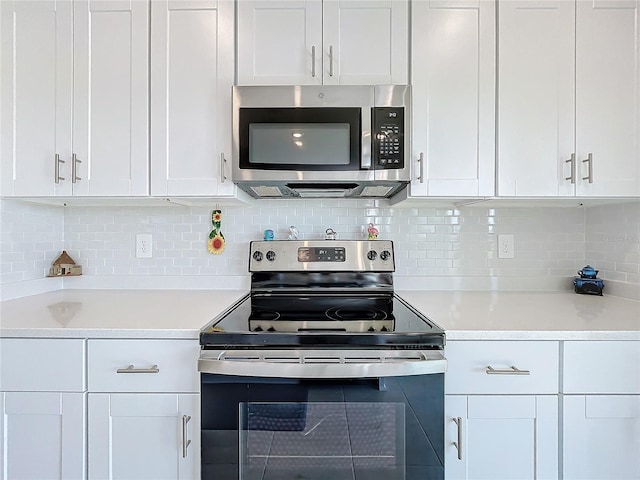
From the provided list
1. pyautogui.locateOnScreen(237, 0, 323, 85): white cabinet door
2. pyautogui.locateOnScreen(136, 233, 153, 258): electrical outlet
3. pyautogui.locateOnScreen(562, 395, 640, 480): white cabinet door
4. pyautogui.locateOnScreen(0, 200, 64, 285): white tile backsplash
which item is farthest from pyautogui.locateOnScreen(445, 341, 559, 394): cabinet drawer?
pyautogui.locateOnScreen(0, 200, 64, 285): white tile backsplash

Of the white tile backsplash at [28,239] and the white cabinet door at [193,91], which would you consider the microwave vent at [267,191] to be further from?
the white tile backsplash at [28,239]

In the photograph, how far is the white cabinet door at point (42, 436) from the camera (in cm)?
121

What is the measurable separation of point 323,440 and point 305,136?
3.55 feet

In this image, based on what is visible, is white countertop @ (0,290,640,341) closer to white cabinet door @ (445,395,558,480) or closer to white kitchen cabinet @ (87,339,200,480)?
white kitchen cabinet @ (87,339,200,480)

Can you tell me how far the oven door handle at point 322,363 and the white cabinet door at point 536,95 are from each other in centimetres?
87

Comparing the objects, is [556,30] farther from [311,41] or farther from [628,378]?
[628,378]

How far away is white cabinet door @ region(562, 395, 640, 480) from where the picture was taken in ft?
3.91

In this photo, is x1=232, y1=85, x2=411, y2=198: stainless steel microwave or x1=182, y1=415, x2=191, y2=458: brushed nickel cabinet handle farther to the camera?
x1=232, y1=85, x2=411, y2=198: stainless steel microwave

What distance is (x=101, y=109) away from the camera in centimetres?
156

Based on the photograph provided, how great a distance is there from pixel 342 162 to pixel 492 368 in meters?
0.90

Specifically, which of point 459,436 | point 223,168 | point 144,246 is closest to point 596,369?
point 459,436

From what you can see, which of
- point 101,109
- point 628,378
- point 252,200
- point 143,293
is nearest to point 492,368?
point 628,378

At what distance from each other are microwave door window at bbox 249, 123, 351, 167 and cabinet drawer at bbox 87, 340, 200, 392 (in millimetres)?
755

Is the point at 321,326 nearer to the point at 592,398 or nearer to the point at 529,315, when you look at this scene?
the point at 529,315
